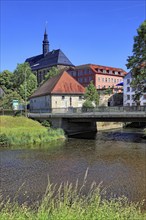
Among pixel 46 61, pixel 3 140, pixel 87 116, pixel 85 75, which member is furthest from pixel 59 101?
pixel 46 61

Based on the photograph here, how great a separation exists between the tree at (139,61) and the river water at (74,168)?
7296mm

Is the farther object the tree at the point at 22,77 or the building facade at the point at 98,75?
the building facade at the point at 98,75

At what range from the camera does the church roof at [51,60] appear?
431 ft

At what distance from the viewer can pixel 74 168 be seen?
70.5 feet

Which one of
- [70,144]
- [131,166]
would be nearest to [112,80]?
[70,144]

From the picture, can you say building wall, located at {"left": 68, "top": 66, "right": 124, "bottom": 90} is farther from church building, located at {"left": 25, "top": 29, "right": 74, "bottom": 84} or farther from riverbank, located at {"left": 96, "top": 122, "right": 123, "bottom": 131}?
riverbank, located at {"left": 96, "top": 122, "right": 123, "bottom": 131}

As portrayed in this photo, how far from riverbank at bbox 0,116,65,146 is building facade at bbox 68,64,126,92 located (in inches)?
2702

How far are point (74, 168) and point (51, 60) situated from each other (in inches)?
4662

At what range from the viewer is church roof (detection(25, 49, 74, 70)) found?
13125 cm

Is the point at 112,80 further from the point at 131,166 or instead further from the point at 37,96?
the point at 131,166

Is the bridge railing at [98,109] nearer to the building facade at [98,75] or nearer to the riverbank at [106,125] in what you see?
the riverbank at [106,125]

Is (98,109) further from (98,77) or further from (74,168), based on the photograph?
(98,77)

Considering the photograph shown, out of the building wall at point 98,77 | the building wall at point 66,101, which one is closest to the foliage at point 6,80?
the building wall at point 98,77

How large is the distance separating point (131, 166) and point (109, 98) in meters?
67.6
